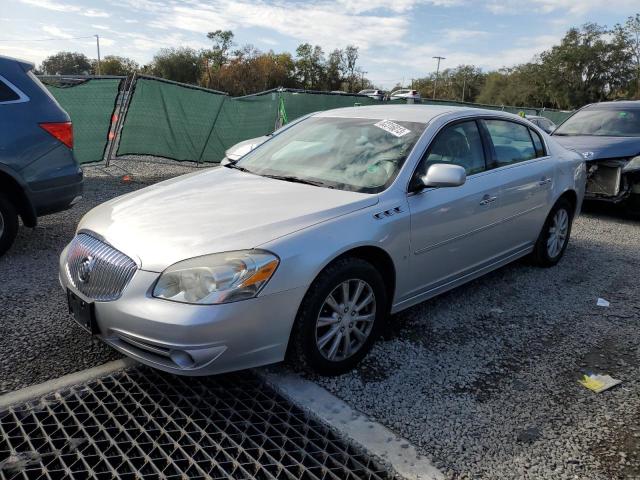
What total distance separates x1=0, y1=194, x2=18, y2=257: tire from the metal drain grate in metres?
2.58

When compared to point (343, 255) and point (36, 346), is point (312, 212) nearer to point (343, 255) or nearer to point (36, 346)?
point (343, 255)

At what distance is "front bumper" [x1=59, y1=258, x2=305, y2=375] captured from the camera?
2449 millimetres

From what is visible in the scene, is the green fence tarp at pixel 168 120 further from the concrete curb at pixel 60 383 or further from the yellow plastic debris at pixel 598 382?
the yellow plastic debris at pixel 598 382

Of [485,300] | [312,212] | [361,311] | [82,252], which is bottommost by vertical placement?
[485,300]

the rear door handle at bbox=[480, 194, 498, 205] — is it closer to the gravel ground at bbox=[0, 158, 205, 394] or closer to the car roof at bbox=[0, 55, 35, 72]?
the gravel ground at bbox=[0, 158, 205, 394]

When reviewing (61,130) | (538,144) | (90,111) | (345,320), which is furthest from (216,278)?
(90,111)

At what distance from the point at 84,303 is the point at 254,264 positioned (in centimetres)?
99

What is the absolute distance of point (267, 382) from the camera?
2971mm

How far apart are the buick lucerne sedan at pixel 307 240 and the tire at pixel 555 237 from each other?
1.74 ft

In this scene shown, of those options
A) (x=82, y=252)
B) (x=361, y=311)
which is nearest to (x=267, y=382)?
(x=361, y=311)

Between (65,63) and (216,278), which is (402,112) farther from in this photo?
(65,63)

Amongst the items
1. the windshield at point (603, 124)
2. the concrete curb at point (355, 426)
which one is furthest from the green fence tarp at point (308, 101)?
the concrete curb at point (355, 426)

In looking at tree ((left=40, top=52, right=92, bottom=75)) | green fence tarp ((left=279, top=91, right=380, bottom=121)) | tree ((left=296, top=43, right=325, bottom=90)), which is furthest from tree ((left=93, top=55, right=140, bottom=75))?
green fence tarp ((left=279, top=91, right=380, bottom=121))

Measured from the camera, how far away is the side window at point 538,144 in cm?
483
